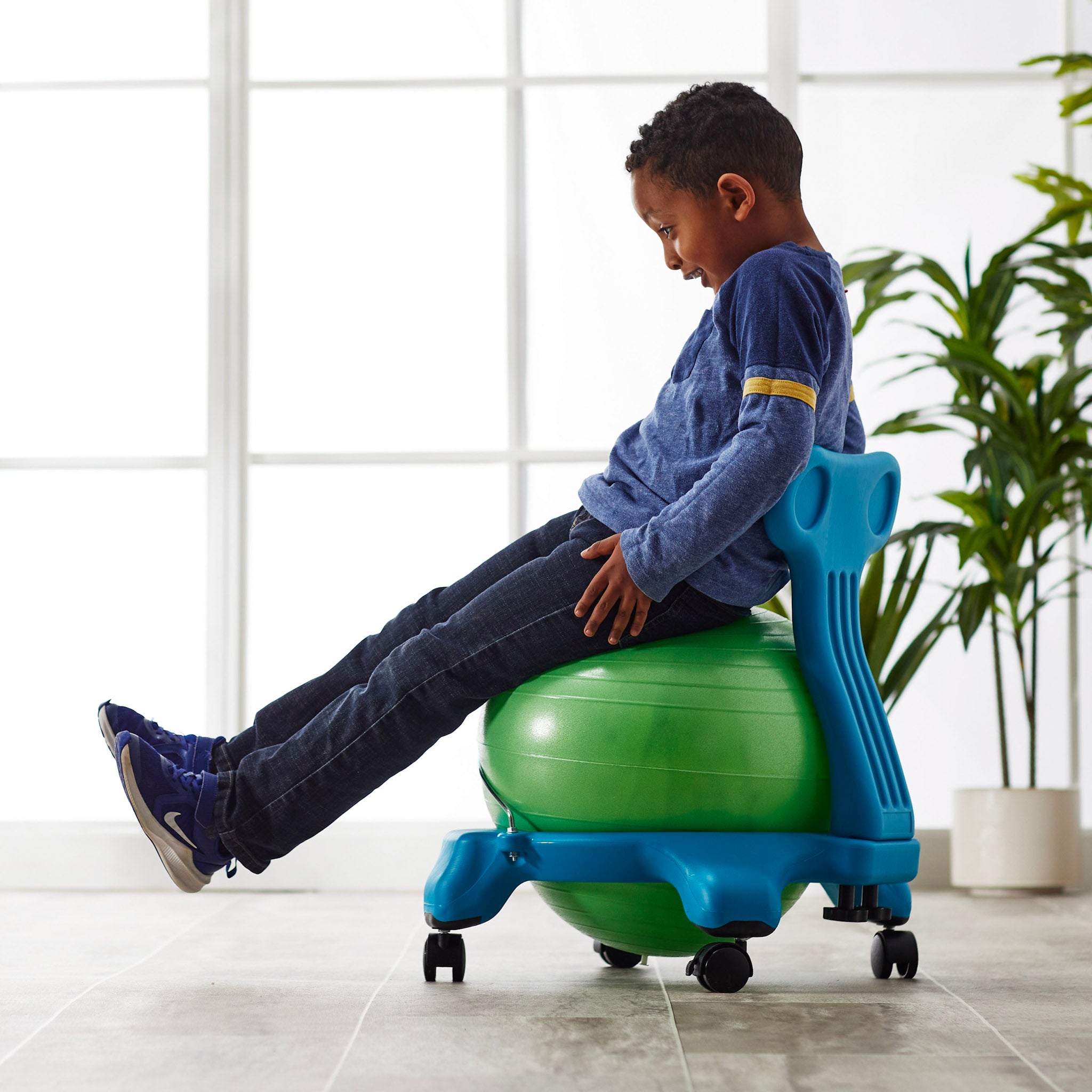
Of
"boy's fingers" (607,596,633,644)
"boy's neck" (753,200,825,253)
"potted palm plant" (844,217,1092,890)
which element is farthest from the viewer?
"potted palm plant" (844,217,1092,890)

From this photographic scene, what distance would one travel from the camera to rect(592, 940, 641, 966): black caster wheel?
1.71 meters

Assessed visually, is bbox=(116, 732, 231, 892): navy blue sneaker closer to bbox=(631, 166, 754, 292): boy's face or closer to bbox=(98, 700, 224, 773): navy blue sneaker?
bbox=(98, 700, 224, 773): navy blue sneaker

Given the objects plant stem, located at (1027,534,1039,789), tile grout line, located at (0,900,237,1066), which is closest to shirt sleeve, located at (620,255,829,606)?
tile grout line, located at (0,900,237,1066)

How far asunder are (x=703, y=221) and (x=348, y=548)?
60.0 inches

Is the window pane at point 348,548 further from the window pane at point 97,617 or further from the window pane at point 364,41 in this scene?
the window pane at point 364,41

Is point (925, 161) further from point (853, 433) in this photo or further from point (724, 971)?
point (724, 971)

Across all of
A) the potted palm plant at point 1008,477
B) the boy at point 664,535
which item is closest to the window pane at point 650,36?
the potted palm plant at point 1008,477

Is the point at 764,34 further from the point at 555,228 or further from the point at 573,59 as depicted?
the point at 555,228

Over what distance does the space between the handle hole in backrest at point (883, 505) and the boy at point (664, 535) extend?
75 millimetres

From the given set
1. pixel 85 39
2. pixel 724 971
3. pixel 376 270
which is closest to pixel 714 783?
pixel 724 971

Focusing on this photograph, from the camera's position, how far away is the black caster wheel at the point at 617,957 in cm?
171

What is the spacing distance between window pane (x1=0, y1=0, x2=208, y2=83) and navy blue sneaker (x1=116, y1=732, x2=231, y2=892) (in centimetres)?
198

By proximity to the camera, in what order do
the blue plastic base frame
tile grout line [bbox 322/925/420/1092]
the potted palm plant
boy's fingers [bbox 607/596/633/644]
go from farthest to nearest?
1. the potted palm plant
2. boy's fingers [bbox 607/596/633/644]
3. the blue plastic base frame
4. tile grout line [bbox 322/925/420/1092]

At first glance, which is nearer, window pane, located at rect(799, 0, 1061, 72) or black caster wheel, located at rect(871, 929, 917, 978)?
black caster wheel, located at rect(871, 929, 917, 978)
